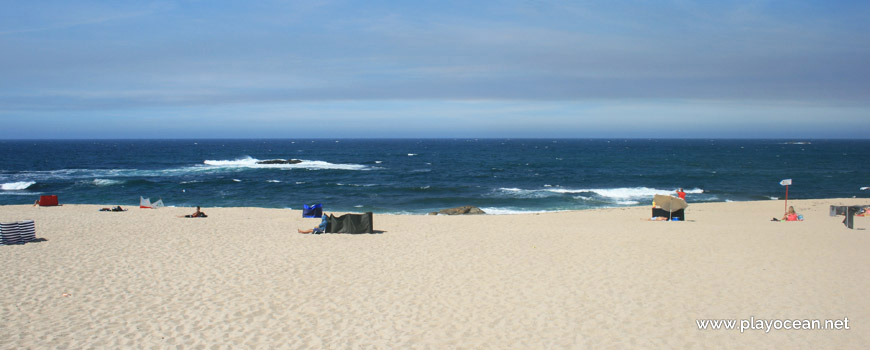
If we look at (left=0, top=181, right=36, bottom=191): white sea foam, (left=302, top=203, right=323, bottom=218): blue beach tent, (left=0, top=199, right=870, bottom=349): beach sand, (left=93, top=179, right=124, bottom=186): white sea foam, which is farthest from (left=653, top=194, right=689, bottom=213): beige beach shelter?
(left=0, top=181, right=36, bottom=191): white sea foam

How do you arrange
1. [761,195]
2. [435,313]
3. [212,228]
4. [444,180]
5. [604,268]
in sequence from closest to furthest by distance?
[435,313], [604,268], [212,228], [761,195], [444,180]

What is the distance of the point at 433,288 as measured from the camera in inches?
408

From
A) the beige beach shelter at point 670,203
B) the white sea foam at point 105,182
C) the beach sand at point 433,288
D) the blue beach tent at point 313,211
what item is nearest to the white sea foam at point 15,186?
the white sea foam at point 105,182

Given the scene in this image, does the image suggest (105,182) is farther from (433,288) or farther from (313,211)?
(433,288)

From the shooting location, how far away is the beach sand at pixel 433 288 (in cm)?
775

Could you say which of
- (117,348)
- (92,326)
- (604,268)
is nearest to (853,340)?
(604,268)

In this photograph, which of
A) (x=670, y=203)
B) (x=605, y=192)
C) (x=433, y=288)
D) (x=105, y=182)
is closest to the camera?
(x=433, y=288)

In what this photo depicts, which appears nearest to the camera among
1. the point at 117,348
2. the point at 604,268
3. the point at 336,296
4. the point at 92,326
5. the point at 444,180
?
the point at 117,348

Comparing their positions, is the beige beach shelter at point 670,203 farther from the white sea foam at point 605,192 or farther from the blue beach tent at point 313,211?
the blue beach tent at point 313,211

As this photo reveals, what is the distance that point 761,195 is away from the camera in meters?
37.6

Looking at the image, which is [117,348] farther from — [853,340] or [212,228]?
[212,228]

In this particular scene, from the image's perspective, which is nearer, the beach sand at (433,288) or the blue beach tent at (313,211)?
the beach sand at (433,288)

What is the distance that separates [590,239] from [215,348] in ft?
37.9

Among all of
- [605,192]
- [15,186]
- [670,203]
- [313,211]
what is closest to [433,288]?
[313,211]
